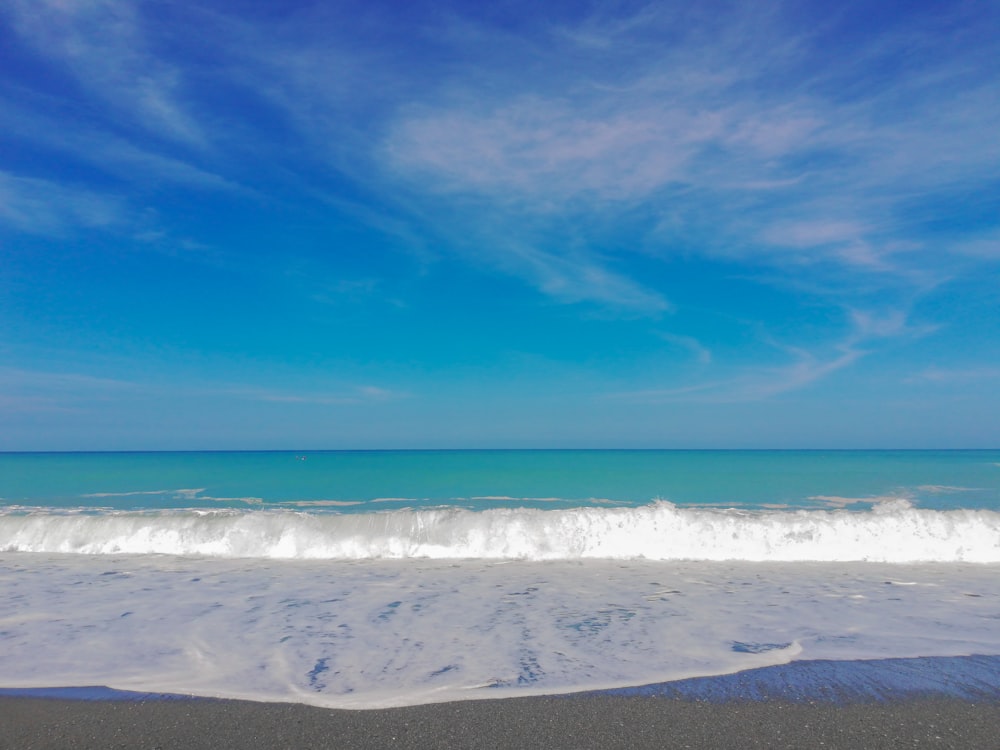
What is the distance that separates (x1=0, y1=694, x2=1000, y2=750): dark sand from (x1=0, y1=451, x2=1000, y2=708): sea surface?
1.03 ft

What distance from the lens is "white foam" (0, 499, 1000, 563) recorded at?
39.3 ft

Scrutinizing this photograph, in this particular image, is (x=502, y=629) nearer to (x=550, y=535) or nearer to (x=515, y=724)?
(x=515, y=724)

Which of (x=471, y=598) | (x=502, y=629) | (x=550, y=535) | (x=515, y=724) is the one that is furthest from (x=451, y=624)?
(x=550, y=535)

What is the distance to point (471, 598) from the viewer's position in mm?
8477

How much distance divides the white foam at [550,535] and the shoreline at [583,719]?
22.8 feet

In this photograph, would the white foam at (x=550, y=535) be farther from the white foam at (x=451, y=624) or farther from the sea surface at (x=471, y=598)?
the white foam at (x=451, y=624)

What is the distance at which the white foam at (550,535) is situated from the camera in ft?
39.3

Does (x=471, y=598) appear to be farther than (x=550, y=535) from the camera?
No

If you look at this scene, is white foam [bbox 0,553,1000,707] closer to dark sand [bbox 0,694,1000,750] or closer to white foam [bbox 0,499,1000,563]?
dark sand [bbox 0,694,1000,750]

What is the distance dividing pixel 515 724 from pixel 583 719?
0.51m

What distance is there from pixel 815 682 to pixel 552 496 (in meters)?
19.0

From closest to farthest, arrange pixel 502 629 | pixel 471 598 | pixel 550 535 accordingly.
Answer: pixel 502 629
pixel 471 598
pixel 550 535

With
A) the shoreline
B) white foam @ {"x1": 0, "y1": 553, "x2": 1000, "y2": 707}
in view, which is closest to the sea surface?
white foam @ {"x1": 0, "y1": 553, "x2": 1000, "y2": 707}

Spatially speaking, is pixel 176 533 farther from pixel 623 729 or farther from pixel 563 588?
pixel 623 729
